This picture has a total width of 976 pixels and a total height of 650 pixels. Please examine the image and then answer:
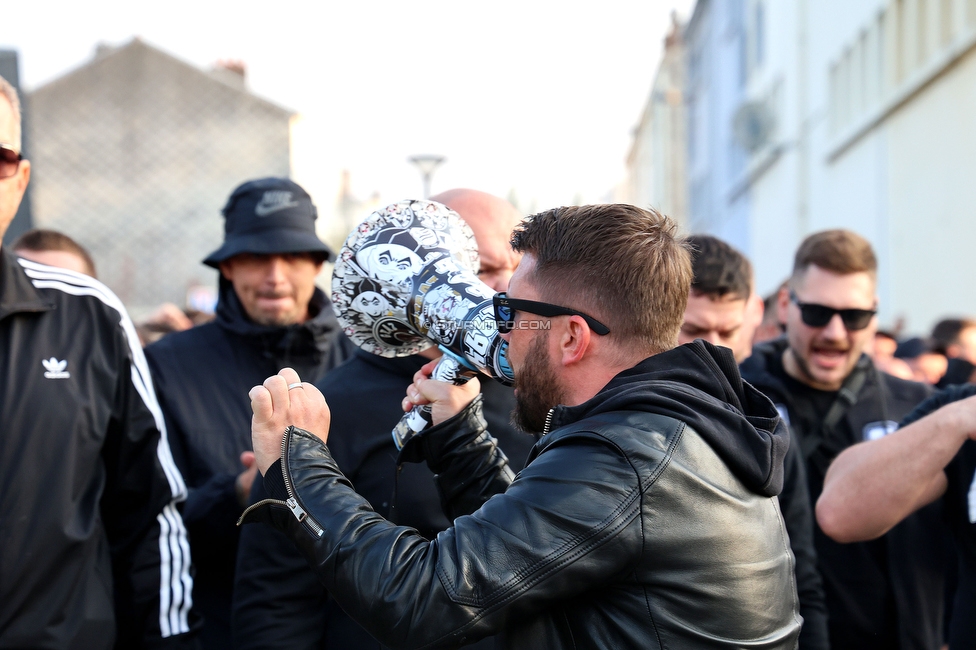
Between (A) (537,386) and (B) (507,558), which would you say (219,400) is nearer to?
(A) (537,386)

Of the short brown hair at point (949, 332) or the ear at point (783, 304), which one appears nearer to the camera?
the ear at point (783, 304)

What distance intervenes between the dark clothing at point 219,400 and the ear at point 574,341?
65.8 inches

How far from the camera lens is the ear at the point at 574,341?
2.00 metres

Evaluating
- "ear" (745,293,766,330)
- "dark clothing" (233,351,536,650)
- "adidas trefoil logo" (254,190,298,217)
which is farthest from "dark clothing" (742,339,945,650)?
"adidas trefoil logo" (254,190,298,217)

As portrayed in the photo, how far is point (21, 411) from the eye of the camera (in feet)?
8.80

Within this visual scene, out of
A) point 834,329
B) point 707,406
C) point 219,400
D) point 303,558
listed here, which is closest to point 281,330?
point 219,400

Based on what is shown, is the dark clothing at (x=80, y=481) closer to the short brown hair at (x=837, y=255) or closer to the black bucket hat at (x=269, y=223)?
the black bucket hat at (x=269, y=223)

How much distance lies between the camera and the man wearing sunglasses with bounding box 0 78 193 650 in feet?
8.64

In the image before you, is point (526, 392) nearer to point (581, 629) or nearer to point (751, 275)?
point (581, 629)

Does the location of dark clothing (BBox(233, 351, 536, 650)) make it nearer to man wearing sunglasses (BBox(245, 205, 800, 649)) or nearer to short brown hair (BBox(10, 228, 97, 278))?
man wearing sunglasses (BBox(245, 205, 800, 649))

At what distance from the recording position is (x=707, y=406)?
1872 mm

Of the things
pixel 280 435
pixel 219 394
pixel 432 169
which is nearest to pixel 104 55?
pixel 432 169

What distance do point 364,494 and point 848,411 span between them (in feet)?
7.26

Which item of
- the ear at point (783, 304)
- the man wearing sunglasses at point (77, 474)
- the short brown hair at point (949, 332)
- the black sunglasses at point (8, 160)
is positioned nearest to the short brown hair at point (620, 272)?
the man wearing sunglasses at point (77, 474)
